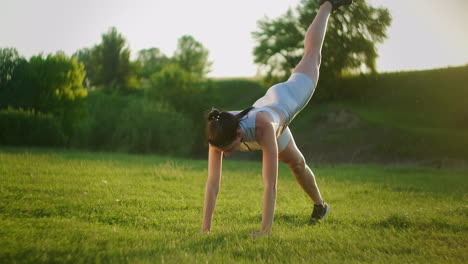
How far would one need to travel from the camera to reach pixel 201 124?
37.2 metres

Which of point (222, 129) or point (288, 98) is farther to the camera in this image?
point (288, 98)

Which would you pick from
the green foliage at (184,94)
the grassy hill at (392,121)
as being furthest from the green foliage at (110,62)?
the grassy hill at (392,121)

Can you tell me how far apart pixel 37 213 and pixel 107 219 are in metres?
0.92

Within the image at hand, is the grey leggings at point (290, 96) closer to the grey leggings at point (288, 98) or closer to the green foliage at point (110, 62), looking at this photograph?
the grey leggings at point (288, 98)

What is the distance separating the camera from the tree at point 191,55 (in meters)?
70.8

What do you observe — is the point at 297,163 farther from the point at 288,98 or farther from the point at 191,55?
the point at 191,55

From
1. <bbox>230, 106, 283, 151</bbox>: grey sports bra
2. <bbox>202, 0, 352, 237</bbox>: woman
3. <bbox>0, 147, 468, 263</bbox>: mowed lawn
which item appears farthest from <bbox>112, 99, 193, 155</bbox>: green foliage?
<bbox>230, 106, 283, 151</bbox>: grey sports bra

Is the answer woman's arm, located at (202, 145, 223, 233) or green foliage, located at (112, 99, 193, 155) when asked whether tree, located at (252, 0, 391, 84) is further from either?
woman's arm, located at (202, 145, 223, 233)

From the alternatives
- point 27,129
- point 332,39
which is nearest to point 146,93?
point 27,129

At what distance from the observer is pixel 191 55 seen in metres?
71.1

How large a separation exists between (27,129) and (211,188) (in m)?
24.2

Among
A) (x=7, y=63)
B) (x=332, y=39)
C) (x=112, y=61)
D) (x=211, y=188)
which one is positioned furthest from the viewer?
(x=112, y=61)

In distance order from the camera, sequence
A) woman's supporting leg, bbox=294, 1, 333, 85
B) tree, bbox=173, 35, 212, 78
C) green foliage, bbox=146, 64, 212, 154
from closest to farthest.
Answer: woman's supporting leg, bbox=294, 1, 333, 85 → green foliage, bbox=146, 64, 212, 154 → tree, bbox=173, 35, 212, 78

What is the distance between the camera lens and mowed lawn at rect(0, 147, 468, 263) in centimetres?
352
